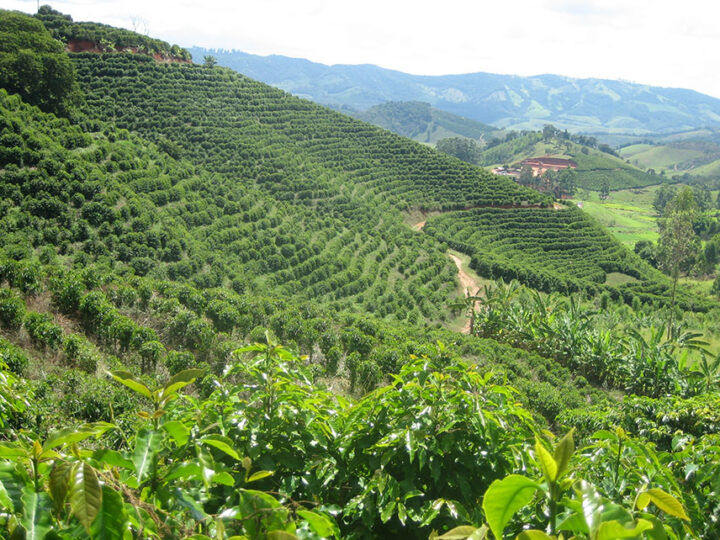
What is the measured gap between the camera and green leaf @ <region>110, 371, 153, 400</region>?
185cm

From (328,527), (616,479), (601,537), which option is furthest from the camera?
(616,479)

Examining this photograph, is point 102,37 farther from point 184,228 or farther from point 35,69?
point 184,228

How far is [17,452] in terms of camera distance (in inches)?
60.5

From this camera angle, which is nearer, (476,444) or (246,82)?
(476,444)

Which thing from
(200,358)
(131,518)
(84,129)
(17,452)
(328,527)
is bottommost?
(200,358)

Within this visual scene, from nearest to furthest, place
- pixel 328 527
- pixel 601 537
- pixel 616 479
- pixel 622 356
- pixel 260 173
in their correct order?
1. pixel 601 537
2. pixel 328 527
3. pixel 616 479
4. pixel 622 356
5. pixel 260 173

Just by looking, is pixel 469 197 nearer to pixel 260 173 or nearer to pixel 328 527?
pixel 260 173

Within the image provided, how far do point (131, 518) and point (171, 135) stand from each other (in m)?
51.5

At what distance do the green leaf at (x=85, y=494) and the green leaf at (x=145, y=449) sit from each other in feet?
1.43

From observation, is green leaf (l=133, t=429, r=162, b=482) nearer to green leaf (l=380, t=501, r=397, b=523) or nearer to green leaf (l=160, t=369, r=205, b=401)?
green leaf (l=160, t=369, r=205, b=401)

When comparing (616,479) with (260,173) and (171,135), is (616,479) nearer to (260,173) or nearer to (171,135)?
(260,173)

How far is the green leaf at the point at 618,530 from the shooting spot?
4.42 feet

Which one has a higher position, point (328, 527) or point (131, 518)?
point (131, 518)

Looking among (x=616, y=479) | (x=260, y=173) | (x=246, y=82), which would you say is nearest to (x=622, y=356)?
(x=616, y=479)
